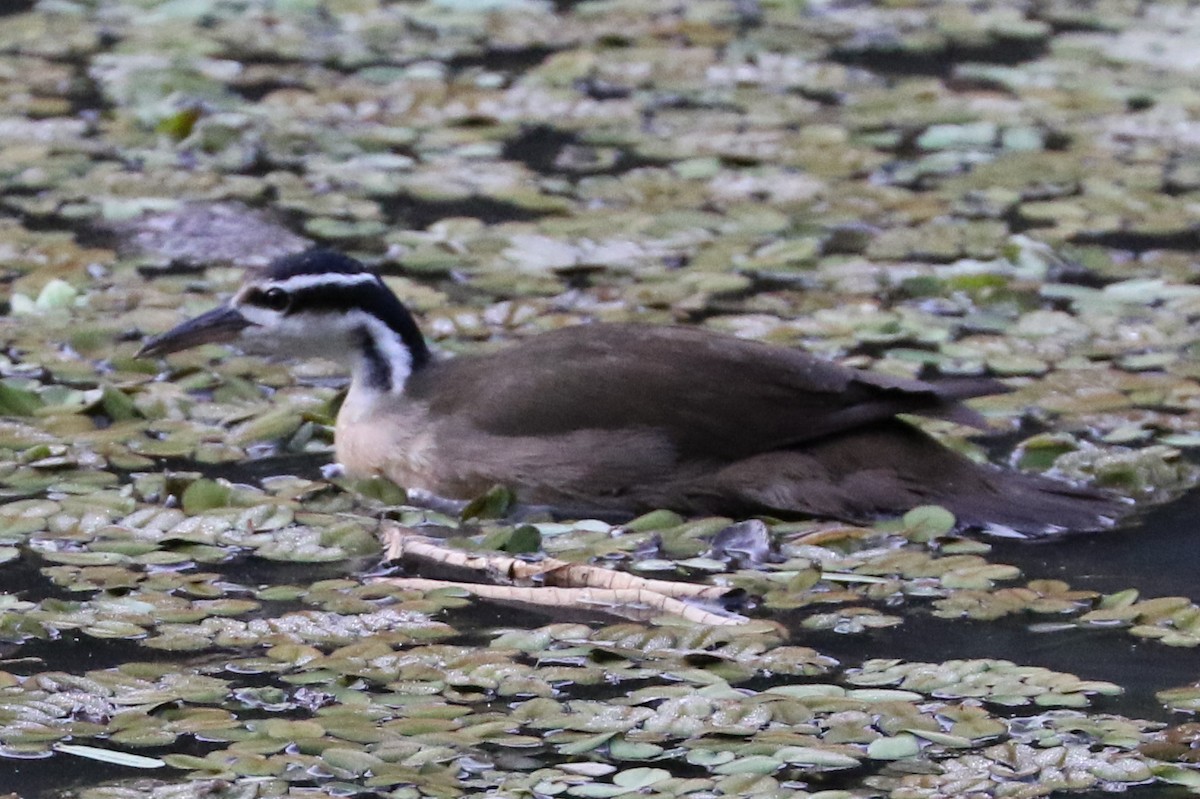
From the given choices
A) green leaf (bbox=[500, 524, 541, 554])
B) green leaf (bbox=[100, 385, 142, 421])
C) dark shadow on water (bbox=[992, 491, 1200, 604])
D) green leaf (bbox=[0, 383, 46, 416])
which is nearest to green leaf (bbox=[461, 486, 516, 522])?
green leaf (bbox=[500, 524, 541, 554])

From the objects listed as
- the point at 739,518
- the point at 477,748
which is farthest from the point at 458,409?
the point at 477,748

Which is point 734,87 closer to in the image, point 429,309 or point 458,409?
point 429,309

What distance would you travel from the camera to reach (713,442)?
234 inches

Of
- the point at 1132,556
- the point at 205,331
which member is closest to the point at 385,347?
the point at 205,331

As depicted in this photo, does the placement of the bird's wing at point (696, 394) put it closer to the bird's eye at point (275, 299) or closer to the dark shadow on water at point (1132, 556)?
the dark shadow on water at point (1132, 556)

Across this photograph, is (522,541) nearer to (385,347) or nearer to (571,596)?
(571,596)

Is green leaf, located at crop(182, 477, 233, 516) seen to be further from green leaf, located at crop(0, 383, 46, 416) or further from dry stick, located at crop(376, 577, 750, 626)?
green leaf, located at crop(0, 383, 46, 416)

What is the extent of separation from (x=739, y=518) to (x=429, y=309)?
1844 millimetres

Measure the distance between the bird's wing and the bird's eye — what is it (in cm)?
75

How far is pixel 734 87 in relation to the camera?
982 centimetres

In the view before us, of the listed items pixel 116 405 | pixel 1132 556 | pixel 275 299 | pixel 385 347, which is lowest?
pixel 1132 556

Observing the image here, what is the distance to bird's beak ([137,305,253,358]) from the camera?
6.54 meters

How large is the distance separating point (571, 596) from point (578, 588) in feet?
0.18

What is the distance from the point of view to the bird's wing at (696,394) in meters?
5.93
